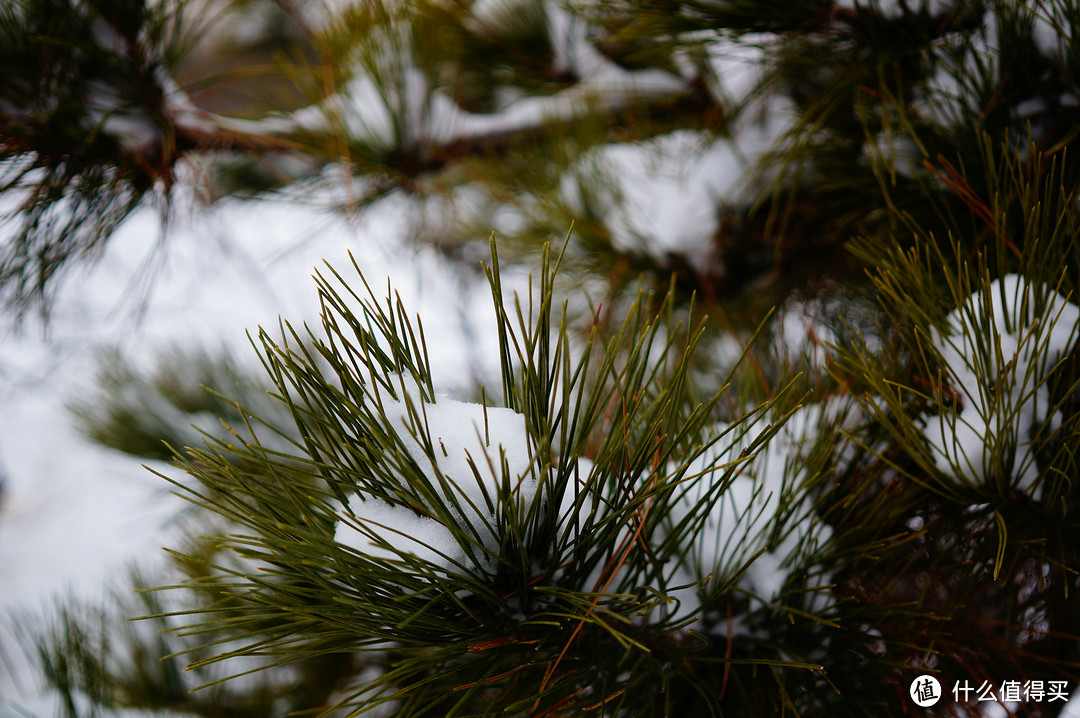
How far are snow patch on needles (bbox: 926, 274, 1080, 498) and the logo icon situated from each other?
0.13 m

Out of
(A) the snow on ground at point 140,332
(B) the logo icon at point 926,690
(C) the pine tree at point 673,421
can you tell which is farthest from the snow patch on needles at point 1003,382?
(A) the snow on ground at point 140,332

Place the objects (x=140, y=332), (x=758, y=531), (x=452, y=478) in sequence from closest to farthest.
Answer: (x=452, y=478), (x=758, y=531), (x=140, y=332)

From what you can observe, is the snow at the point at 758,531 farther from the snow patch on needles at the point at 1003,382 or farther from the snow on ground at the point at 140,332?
the snow on ground at the point at 140,332

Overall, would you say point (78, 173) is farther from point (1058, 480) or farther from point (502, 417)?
point (1058, 480)

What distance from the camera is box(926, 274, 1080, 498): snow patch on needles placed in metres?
0.29

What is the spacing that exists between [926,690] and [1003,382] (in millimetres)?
196

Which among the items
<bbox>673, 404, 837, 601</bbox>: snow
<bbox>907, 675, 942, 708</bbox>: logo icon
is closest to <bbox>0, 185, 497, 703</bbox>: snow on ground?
<bbox>673, 404, 837, 601</bbox>: snow

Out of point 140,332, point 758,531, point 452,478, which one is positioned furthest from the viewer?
point 140,332

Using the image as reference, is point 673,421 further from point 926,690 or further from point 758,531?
point 926,690

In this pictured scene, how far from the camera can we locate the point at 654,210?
67 cm

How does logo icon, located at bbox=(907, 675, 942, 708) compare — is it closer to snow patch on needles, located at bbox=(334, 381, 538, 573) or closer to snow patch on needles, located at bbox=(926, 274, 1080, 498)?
snow patch on needles, located at bbox=(926, 274, 1080, 498)

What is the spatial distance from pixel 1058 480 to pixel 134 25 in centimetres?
72

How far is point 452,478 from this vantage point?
0.25 metres

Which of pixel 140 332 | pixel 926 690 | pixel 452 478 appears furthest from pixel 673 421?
pixel 140 332
